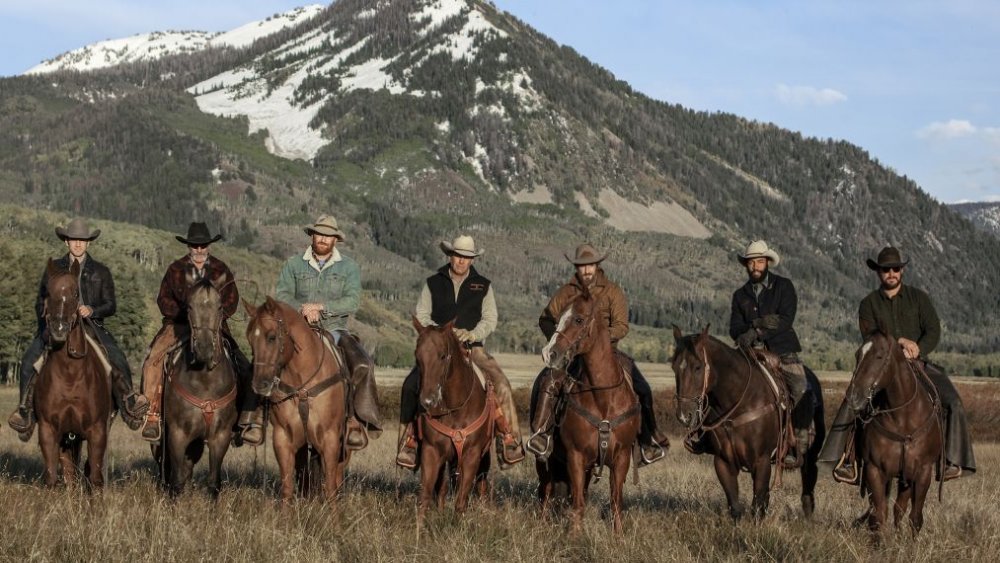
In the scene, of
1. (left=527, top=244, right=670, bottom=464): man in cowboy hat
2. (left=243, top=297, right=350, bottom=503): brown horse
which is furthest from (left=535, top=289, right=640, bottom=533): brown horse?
(left=243, top=297, right=350, bottom=503): brown horse

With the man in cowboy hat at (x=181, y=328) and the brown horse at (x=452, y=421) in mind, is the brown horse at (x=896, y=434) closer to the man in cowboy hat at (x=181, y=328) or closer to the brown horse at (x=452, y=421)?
the brown horse at (x=452, y=421)

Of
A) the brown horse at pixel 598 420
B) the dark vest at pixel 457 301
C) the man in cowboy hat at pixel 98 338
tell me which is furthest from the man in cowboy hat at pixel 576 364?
the man in cowboy hat at pixel 98 338

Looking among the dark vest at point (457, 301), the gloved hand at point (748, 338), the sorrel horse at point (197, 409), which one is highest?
the dark vest at point (457, 301)

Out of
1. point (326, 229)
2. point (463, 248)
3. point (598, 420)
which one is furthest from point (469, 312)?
point (598, 420)

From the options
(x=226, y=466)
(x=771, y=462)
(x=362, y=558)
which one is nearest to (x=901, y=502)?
(x=771, y=462)

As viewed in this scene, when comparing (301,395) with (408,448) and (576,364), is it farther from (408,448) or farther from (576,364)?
(576,364)

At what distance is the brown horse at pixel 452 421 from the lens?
1262 cm

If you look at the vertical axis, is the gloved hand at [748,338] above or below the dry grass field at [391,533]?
above

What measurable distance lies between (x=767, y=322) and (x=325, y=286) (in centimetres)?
549

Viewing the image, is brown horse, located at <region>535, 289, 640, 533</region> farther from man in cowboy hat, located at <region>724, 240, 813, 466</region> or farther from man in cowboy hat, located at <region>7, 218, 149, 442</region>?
man in cowboy hat, located at <region>7, 218, 149, 442</region>

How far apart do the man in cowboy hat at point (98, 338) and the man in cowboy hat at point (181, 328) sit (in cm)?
21

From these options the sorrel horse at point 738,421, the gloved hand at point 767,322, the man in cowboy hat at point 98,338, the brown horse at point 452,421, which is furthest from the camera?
the gloved hand at point 767,322

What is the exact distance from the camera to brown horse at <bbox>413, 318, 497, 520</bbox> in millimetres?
12617

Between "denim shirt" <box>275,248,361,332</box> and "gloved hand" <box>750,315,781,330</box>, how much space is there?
16.4 feet
